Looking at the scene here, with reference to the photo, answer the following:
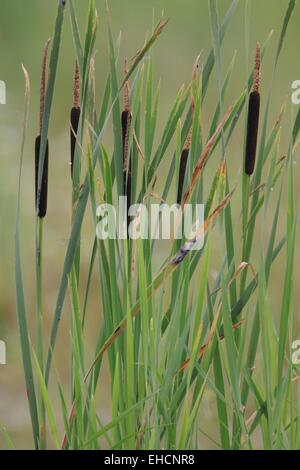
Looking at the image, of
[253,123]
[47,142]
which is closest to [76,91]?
[47,142]

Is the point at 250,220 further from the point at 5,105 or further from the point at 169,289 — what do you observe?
the point at 5,105

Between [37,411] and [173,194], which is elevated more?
[173,194]

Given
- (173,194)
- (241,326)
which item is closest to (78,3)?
(173,194)

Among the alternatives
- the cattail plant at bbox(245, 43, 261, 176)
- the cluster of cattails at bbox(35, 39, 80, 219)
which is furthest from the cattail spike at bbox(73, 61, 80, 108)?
the cattail plant at bbox(245, 43, 261, 176)

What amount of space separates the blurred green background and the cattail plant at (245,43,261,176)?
0.32ft

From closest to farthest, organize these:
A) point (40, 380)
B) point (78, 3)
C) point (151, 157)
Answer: point (40, 380), point (151, 157), point (78, 3)

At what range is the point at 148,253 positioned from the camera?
90 centimetres

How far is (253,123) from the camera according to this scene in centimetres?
92

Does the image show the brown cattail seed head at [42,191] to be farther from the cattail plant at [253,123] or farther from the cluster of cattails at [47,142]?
the cattail plant at [253,123]

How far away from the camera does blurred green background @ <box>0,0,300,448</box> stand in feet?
3.42

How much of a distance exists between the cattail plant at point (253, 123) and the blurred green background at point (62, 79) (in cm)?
10

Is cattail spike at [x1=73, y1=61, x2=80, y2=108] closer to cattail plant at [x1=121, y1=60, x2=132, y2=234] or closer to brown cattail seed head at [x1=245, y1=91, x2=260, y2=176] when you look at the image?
cattail plant at [x1=121, y1=60, x2=132, y2=234]

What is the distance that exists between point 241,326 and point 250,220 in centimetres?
11

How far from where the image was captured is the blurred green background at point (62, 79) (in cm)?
104
